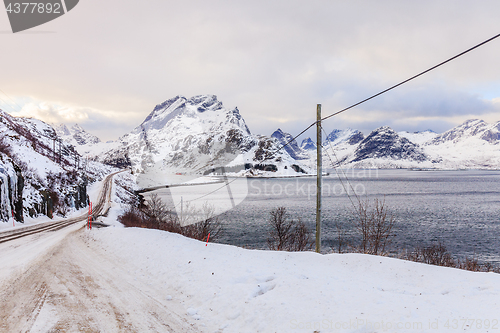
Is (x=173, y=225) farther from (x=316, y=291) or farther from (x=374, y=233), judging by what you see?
(x=316, y=291)

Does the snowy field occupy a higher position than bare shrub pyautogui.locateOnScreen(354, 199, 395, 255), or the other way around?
the snowy field

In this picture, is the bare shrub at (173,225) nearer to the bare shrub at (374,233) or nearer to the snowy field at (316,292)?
the snowy field at (316,292)

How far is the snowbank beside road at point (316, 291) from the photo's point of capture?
605 cm

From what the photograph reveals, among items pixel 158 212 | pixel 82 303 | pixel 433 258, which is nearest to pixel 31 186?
pixel 158 212

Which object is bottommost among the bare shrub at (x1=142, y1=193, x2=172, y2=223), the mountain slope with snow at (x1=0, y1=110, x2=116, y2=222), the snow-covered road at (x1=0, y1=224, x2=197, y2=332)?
the bare shrub at (x1=142, y1=193, x2=172, y2=223)

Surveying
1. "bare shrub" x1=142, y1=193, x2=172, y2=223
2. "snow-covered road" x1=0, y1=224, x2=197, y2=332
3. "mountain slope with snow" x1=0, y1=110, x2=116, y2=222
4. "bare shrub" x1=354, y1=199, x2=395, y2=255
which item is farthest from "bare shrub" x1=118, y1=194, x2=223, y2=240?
"bare shrub" x1=354, y1=199, x2=395, y2=255

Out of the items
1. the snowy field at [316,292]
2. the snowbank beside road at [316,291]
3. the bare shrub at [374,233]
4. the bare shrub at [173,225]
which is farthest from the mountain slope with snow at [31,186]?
the bare shrub at [374,233]

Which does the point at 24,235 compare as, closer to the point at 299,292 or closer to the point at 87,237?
the point at 87,237

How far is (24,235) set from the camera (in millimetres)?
19312

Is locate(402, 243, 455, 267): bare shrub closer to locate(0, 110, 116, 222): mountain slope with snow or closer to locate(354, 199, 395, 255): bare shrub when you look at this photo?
locate(354, 199, 395, 255): bare shrub

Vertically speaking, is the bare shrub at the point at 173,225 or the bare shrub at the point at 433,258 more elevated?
the bare shrub at the point at 173,225

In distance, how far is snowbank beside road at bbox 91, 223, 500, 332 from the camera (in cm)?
605

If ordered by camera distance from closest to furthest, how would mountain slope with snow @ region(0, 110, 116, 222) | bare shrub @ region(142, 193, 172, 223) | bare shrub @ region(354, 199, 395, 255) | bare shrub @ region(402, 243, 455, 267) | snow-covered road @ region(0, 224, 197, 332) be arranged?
1. snow-covered road @ region(0, 224, 197, 332)
2. bare shrub @ region(402, 243, 455, 267)
3. bare shrub @ region(354, 199, 395, 255)
4. mountain slope with snow @ region(0, 110, 116, 222)
5. bare shrub @ region(142, 193, 172, 223)

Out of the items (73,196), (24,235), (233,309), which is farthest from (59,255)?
(73,196)
